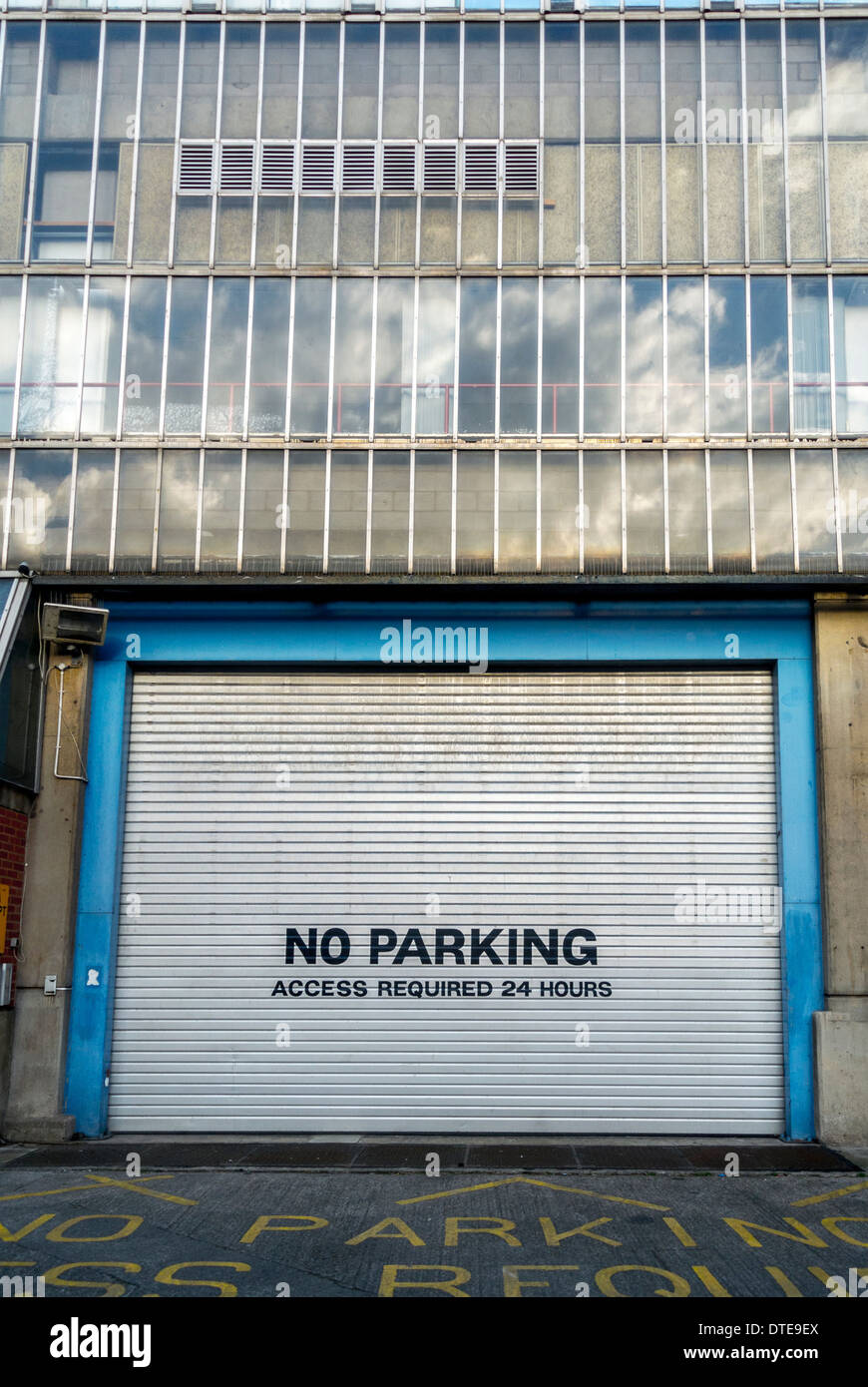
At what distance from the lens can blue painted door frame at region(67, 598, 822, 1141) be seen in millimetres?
13070

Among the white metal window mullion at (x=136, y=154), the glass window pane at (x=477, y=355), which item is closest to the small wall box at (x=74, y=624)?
the white metal window mullion at (x=136, y=154)

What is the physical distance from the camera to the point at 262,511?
13.7 metres

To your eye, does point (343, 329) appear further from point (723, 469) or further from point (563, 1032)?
point (563, 1032)

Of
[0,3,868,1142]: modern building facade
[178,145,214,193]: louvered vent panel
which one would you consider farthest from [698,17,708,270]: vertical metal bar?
[178,145,214,193]: louvered vent panel

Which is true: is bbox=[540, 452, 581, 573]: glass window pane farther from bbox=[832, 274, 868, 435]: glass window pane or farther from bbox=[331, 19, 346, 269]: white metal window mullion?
bbox=[331, 19, 346, 269]: white metal window mullion

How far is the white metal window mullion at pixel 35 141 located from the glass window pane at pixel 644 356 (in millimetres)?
7783

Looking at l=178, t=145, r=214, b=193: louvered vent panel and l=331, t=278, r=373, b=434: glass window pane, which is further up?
l=178, t=145, r=214, b=193: louvered vent panel

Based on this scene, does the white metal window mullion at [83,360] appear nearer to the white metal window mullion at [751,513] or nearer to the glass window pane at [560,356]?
the glass window pane at [560,356]

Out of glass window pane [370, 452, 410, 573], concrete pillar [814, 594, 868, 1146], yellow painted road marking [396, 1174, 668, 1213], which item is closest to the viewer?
yellow painted road marking [396, 1174, 668, 1213]

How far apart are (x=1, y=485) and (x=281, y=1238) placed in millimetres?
9615

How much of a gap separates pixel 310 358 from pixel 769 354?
5826mm

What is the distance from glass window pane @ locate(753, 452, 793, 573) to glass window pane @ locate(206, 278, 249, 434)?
6530 mm

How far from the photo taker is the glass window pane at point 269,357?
45.6 ft

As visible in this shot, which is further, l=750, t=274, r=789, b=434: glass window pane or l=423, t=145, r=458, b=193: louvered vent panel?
l=423, t=145, r=458, b=193: louvered vent panel
